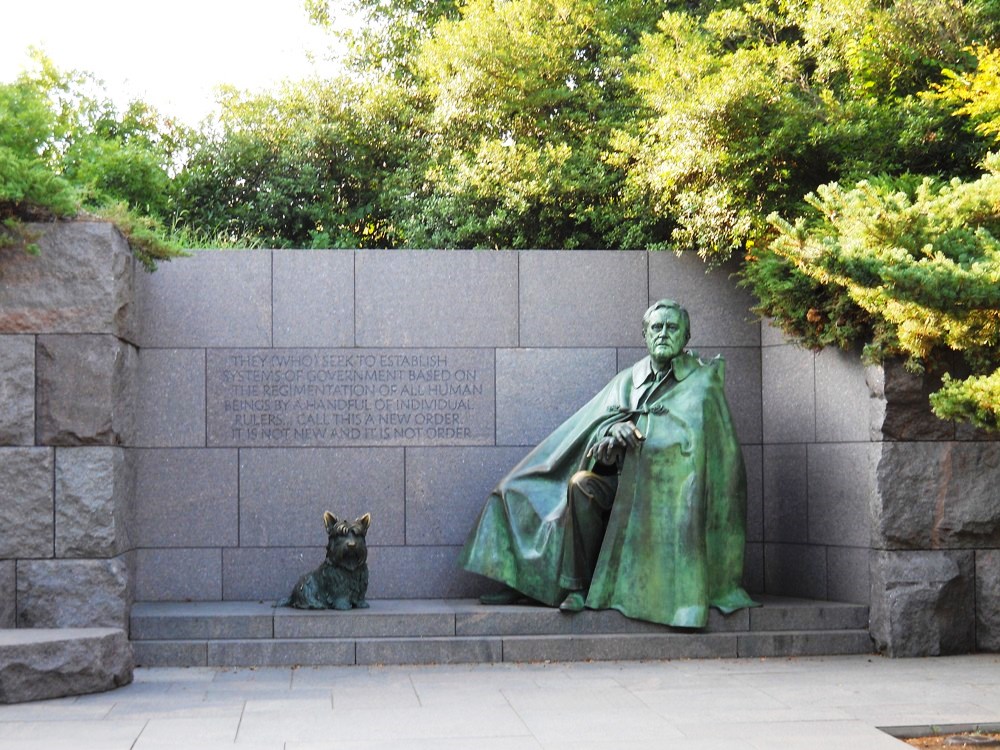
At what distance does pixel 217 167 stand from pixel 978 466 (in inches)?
407

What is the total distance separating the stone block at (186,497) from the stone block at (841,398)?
183 inches

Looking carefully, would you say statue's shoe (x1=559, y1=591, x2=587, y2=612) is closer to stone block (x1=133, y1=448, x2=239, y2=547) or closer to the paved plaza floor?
the paved plaza floor

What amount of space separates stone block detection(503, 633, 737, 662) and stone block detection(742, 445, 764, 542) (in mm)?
1808

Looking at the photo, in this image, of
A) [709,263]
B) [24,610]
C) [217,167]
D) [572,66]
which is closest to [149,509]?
[24,610]

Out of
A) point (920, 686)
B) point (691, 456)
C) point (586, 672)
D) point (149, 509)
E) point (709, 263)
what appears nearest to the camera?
point (920, 686)

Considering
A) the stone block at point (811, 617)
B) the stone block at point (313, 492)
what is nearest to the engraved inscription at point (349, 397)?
the stone block at point (313, 492)

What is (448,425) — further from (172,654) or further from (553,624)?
(172,654)

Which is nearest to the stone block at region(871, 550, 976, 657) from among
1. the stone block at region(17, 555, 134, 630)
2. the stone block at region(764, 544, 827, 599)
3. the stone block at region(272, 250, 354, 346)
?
the stone block at region(764, 544, 827, 599)

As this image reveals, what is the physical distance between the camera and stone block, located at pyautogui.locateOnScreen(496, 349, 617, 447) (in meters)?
10.9

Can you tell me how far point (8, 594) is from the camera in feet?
29.3

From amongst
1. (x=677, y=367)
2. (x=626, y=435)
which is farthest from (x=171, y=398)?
(x=677, y=367)

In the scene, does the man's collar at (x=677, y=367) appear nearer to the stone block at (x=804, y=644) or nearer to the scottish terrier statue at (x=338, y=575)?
the stone block at (x=804, y=644)

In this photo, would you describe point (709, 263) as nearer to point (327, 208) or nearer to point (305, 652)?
point (305, 652)

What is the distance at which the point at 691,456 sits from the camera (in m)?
9.51
